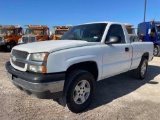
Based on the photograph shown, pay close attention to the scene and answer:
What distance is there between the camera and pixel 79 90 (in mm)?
3934

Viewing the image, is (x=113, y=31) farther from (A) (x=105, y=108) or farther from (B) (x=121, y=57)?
(A) (x=105, y=108)

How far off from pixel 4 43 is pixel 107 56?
1401cm

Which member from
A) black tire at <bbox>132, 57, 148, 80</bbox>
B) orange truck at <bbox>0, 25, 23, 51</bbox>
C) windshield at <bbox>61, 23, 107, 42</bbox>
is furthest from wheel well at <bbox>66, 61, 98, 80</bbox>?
orange truck at <bbox>0, 25, 23, 51</bbox>

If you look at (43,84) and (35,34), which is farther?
(35,34)

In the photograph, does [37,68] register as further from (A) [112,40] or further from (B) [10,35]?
(B) [10,35]

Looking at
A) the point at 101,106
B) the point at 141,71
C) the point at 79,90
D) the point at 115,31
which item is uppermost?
the point at 115,31

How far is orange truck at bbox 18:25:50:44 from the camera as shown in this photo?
16203mm

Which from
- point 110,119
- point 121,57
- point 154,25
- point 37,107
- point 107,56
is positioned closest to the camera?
point 110,119

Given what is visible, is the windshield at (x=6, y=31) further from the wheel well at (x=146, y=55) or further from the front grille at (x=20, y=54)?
the front grille at (x=20, y=54)

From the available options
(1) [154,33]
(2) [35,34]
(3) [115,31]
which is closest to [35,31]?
(2) [35,34]

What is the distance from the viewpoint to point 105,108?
412 cm

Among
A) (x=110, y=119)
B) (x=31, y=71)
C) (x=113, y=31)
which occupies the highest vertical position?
(x=113, y=31)

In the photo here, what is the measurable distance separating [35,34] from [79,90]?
13.6m

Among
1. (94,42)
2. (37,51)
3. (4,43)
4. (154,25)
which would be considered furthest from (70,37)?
(4,43)
